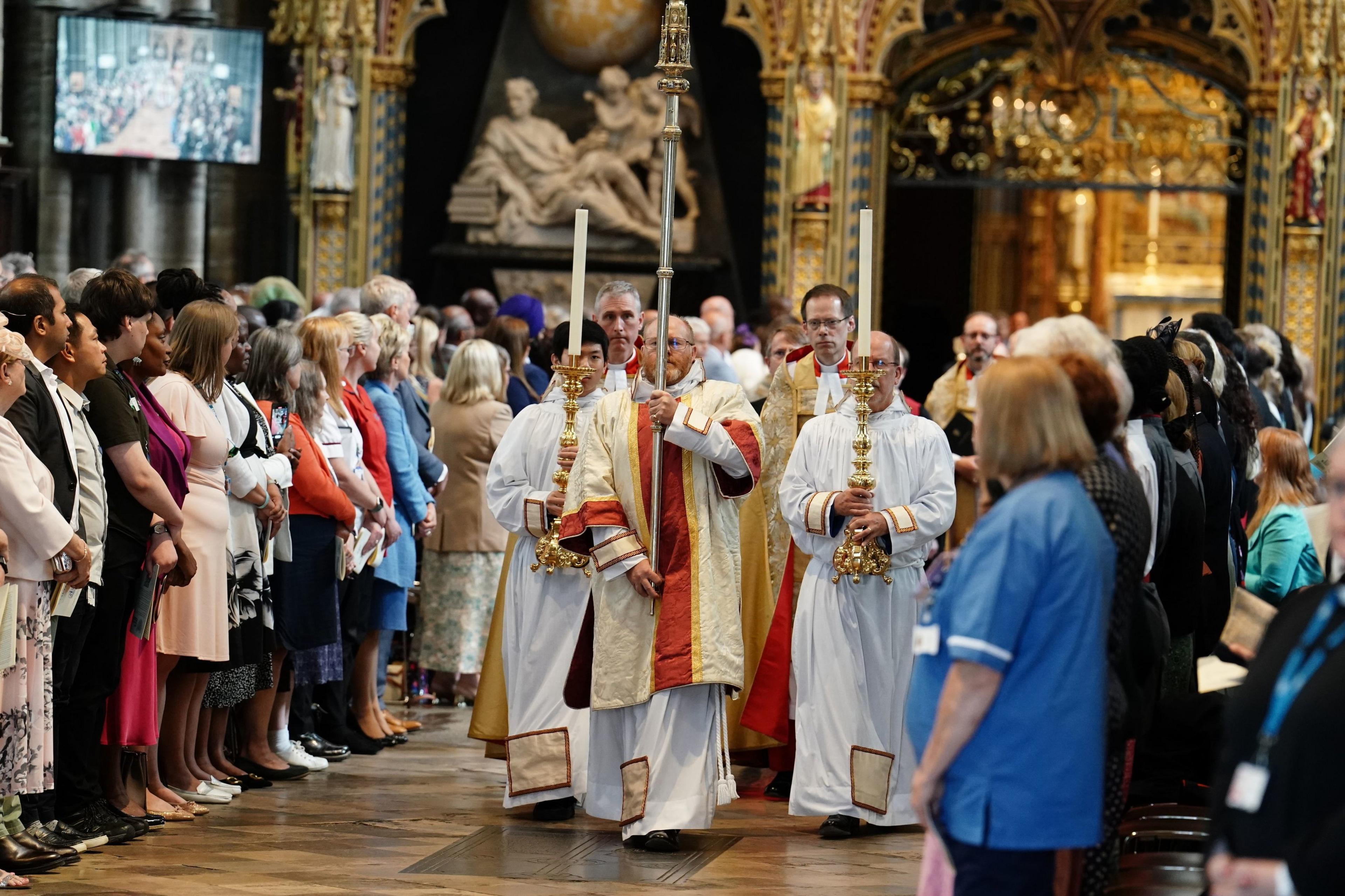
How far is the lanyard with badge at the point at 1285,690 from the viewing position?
297cm

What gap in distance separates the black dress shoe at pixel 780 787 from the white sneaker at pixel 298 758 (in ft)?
5.98

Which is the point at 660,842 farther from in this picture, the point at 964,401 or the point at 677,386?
the point at 964,401

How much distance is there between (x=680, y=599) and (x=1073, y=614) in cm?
287

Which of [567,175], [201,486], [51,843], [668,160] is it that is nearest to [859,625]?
[668,160]

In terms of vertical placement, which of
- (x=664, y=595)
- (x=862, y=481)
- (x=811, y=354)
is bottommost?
(x=664, y=595)

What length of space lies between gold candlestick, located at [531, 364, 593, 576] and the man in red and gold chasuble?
64 mm

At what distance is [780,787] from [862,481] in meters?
1.68

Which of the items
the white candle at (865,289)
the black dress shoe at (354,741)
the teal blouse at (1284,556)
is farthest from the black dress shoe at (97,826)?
the teal blouse at (1284,556)

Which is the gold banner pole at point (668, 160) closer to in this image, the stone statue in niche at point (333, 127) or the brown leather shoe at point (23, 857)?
the brown leather shoe at point (23, 857)

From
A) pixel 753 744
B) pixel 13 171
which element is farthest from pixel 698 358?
pixel 13 171

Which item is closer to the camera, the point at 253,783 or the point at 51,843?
the point at 51,843

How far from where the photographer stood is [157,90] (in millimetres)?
14797

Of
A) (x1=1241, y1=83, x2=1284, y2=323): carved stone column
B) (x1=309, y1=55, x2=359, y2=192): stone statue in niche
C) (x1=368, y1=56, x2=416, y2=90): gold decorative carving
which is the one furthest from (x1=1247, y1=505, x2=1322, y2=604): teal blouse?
(x1=368, y1=56, x2=416, y2=90): gold decorative carving

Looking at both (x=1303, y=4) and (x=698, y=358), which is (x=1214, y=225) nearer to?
(x=1303, y=4)
